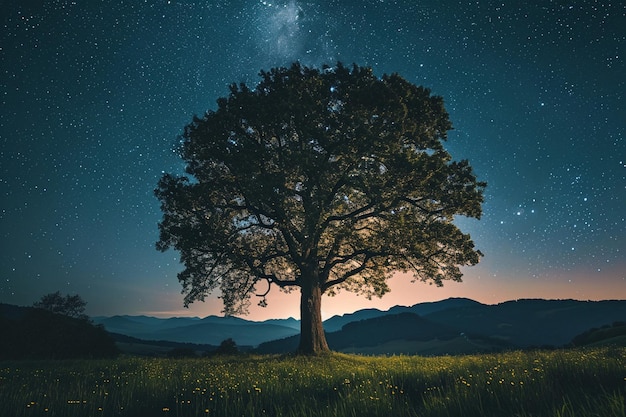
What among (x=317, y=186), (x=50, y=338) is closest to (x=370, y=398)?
(x=317, y=186)

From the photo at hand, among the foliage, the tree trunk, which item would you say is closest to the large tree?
the tree trunk

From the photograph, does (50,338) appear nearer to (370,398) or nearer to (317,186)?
(317,186)

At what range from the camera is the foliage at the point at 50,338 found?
24516mm

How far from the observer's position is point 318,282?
2383cm

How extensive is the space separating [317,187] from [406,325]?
183m

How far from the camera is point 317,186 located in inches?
821

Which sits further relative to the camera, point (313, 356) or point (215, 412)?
point (313, 356)

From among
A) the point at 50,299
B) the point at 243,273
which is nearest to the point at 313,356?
the point at 243,273

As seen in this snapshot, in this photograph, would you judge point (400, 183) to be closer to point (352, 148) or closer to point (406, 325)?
point (352, 148)

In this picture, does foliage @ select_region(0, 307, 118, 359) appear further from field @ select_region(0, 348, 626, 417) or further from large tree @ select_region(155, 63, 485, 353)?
field @ select_region(0, 348, 626, 417)

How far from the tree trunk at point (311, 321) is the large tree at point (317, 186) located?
0.23 feet

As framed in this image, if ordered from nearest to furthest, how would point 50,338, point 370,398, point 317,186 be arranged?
point 370,398 → point 317,186 → point 50,338

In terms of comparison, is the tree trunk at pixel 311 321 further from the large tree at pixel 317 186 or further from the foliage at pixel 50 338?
the foliage at pixel 50 338

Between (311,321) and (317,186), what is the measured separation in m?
8.07
